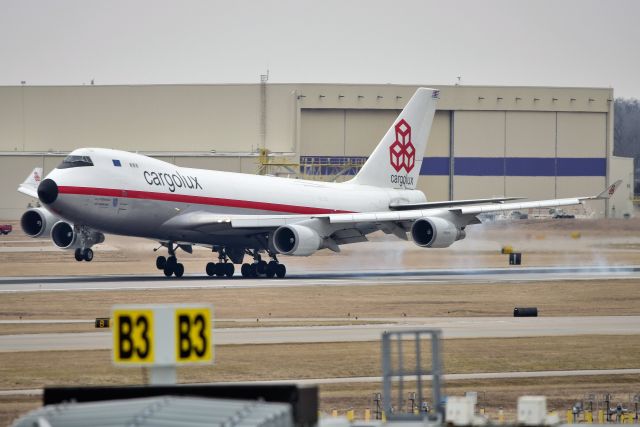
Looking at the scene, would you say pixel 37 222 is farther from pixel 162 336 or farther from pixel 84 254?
pixel 162 336

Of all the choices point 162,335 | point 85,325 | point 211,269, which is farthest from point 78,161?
point 162,335

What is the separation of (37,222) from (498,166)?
213 feet

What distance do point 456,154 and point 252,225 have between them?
6071cm

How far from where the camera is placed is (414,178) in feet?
254

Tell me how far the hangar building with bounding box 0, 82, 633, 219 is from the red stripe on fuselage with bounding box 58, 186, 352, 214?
48834 millimetres

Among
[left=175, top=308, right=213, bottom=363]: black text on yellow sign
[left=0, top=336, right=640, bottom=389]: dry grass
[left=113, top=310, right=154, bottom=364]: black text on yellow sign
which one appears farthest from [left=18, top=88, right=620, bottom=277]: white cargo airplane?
[left=175, top=308, right=213, bottom=363]: black text on yellow sign

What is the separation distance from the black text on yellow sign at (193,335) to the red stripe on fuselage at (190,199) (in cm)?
4532

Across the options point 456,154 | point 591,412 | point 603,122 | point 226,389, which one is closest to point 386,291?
point 591,412

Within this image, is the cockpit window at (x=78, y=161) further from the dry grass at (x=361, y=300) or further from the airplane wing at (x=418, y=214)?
the airplane wing at (x=418, y=214)

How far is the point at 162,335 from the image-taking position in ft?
43.5

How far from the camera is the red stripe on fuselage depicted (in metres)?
58.2

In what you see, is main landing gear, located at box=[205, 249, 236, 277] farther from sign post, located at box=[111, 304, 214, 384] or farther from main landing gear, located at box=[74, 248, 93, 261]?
sign post, located at box=[111, 304, 214, 384]

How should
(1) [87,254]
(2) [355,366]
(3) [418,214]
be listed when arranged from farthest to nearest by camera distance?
(3) [418,214], (1) [87,254], (2) [355,366]

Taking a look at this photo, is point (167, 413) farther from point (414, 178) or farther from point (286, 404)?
point (414, 178)
